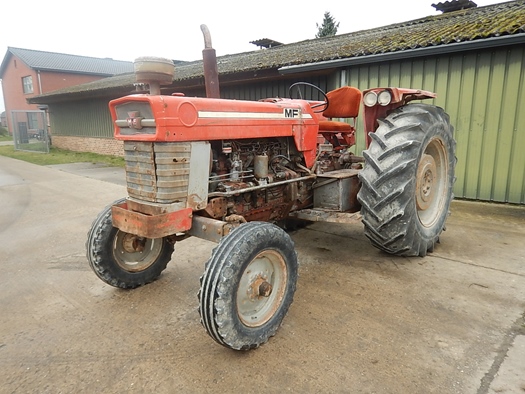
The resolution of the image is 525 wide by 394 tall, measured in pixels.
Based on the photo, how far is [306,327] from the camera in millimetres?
2535

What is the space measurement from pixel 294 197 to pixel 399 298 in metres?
1.24

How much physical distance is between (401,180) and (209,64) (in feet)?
6.11

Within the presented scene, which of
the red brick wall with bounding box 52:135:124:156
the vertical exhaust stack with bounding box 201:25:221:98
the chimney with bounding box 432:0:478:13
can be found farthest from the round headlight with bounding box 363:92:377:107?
the red brick wall with bounding box 52:135:124:156

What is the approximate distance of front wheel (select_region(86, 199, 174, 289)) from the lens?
2.88 m

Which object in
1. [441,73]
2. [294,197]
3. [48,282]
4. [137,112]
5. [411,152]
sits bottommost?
[48,282]

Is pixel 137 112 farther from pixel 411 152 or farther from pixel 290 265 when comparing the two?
pixel 411 152

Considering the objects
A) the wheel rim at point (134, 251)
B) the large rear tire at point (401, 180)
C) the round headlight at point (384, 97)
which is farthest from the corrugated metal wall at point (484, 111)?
the wheel rim at point (134, 251)

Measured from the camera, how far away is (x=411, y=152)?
320 cm

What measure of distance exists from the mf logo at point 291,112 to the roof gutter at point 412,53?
384cm

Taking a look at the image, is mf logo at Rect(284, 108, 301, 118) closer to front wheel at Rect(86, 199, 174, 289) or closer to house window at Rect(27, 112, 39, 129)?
front wheel at Rect(86, 199, 174, 289)

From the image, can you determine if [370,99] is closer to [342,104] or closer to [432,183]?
[342,104]

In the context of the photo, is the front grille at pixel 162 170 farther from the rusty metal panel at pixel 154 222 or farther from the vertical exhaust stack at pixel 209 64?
the vertical exhaust stack at pixel 209 64

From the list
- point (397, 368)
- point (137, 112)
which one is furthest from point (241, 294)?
point (137, 112)

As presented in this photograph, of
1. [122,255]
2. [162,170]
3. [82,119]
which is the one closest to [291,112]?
[162,170]
